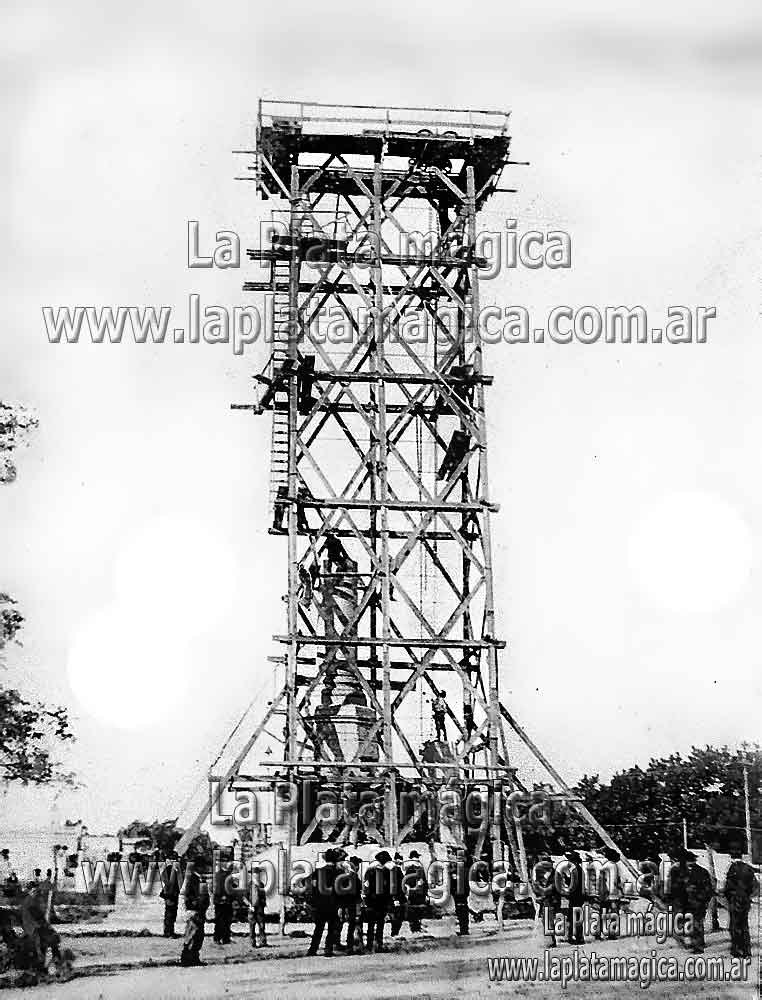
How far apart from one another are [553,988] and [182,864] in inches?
263

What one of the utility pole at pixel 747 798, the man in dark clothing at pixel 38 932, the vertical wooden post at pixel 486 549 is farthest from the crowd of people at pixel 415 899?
the utility pole at pixel 747 798

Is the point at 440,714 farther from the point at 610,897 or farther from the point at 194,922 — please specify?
the point at 194,922

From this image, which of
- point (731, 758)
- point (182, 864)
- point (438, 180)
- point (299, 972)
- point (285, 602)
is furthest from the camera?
point (731, 758)

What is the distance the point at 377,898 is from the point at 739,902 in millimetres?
5554

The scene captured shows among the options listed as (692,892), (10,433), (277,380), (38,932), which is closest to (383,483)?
(277,380)

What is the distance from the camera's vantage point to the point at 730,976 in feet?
71.1

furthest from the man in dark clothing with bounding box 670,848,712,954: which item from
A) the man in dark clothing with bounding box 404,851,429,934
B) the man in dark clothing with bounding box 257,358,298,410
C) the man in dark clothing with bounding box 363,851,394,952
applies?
the man in dark clothing with bounding box 257,358,298,410

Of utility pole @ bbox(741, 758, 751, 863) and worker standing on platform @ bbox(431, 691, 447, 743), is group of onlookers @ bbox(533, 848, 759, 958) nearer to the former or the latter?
worker standing on platform @ bbox(431, 691, 447, 743)

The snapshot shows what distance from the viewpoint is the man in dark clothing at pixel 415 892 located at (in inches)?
926

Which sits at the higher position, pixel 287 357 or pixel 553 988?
pixel 287 357

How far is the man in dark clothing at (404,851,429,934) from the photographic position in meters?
23.5

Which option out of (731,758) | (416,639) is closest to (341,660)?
(416,639)

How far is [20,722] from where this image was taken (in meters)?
25.4

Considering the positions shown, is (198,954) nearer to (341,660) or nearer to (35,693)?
(35,693)
